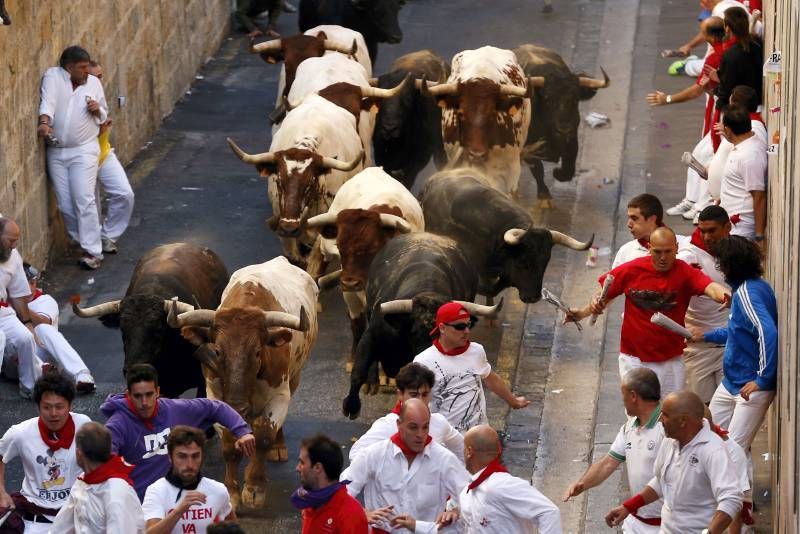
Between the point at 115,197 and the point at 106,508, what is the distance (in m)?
9.23

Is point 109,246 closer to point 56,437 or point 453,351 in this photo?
point 453,351

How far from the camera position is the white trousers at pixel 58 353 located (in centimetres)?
1470

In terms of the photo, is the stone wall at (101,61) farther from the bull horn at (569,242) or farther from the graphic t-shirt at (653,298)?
the graphic t-shirt at (653,298)

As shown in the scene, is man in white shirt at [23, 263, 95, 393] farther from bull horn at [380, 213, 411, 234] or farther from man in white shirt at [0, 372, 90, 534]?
man in white shirt at [0, 372, 90, 534]

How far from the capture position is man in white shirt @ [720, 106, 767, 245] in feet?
44.7

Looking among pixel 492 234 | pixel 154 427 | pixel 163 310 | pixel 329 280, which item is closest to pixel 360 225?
pixel 329 280

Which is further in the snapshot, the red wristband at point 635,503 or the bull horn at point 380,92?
the bull horn at point 380,92

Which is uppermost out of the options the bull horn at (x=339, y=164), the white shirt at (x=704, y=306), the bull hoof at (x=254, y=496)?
the white shirt at (x=704, y=306)

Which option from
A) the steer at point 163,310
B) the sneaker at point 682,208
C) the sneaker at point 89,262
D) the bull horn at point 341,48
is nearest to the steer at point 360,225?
the steer at point 163,310

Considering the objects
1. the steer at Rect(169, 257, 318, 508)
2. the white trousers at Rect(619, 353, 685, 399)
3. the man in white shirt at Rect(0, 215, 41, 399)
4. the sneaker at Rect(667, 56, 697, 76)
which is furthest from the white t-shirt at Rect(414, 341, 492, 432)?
the sneaker at Rect(667, 56, 697, 76)

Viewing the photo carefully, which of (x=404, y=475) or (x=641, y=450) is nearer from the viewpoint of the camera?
A: (x=404, y=475)

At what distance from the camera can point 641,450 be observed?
405 inches

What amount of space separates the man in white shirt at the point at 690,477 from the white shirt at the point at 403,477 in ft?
2.94

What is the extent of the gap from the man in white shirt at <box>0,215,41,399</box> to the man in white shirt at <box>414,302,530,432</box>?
433 centimetres
